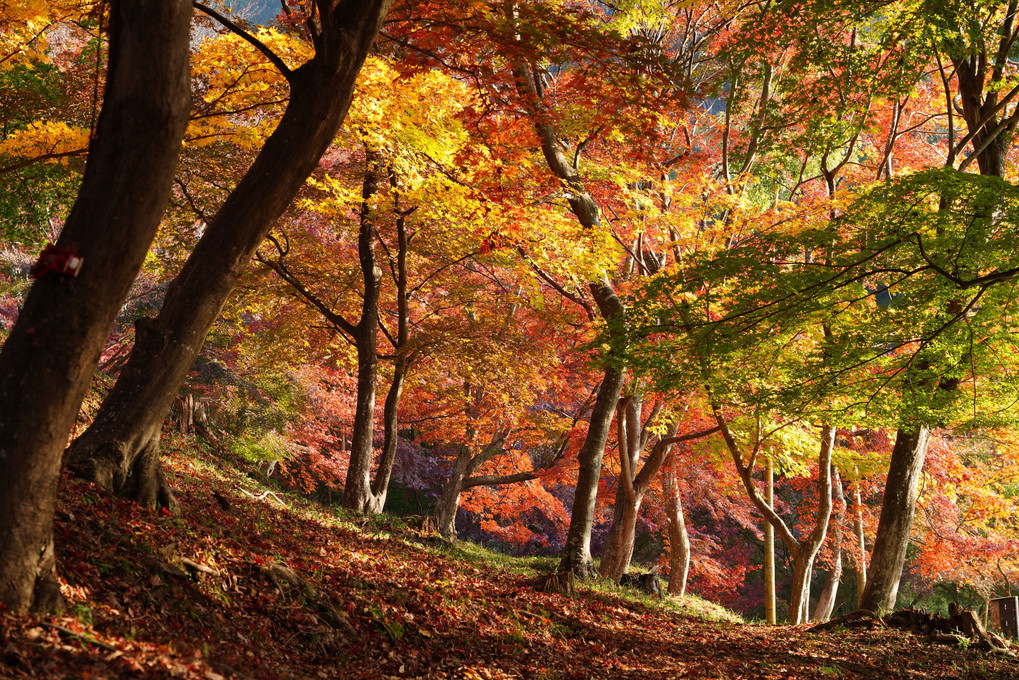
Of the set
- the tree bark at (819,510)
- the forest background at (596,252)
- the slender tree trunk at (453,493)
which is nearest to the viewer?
the forest background at (596,252)

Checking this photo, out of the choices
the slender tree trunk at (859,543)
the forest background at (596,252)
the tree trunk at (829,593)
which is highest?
the forest background at (596,252)

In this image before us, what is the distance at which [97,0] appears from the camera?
244 inches

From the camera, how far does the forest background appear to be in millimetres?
5871

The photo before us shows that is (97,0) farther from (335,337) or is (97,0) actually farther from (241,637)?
(335,337)

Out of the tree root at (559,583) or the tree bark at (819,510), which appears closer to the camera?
the tree root at (559,583)

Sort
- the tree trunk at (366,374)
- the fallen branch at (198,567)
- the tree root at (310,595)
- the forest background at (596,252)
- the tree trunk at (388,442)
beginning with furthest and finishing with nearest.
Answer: the tree trunk at (388,442)
the tree trunk at (366,374)
the forest background at (596,252)
the tree root at (310,595)
the fallen branch at (198,567)

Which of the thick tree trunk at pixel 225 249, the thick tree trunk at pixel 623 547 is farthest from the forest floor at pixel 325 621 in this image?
the thick tree trunk at pixel 623 547

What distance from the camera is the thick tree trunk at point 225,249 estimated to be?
415 cm

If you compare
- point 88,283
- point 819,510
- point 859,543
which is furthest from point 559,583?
point 859,543

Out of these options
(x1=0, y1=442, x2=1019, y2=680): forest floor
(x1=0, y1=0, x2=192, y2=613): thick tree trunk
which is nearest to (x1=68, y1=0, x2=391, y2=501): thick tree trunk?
(x1=0, y1=442, x2=1019, y2=680): forest floor

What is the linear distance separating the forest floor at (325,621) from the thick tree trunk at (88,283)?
1.62 feet

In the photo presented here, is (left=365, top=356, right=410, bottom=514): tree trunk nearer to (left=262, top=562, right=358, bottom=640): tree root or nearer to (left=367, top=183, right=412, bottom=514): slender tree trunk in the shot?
(left=367, top=183, right=412, bottom=514): slender tree trunk

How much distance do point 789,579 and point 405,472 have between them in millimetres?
14457

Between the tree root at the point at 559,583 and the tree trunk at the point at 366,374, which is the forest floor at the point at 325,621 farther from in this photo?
the tree trunk at the point at 366,374
